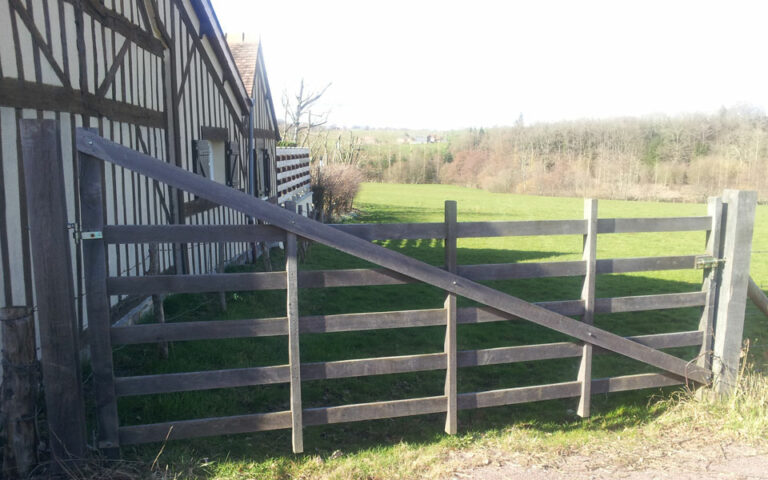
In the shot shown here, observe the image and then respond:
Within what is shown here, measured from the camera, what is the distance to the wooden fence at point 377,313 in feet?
12.6

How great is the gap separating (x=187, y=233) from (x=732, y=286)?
4.36 meters

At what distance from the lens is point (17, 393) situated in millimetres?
3639

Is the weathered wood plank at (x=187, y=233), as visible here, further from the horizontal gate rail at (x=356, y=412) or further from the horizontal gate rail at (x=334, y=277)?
the horizontal gate rail at (x=356, y=412)

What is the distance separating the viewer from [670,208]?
1225 inches

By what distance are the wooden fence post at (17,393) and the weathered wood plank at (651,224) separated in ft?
13.4

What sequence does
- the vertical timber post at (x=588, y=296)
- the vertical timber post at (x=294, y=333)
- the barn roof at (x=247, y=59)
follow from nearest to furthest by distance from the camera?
the vertical timber post at (x=294, y=333) < the vertical timber post at (x=588, y=296) < the barn roof at (x=247, y=59)

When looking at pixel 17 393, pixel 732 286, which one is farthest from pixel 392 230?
pixel 732 286

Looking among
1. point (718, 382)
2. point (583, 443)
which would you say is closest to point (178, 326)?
point (583, 443)

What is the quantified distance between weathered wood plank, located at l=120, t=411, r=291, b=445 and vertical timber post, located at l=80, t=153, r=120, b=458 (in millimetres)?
115

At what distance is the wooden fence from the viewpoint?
12.6 feet

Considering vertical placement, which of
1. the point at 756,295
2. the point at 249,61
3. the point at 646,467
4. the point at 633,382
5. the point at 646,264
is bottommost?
the point at 646,467

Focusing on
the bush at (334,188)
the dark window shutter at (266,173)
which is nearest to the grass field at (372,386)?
the dark window shutter at (266,173)

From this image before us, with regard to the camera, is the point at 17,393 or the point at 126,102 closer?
the point at 17,393

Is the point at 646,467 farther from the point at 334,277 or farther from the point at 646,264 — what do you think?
the point at 334,277
